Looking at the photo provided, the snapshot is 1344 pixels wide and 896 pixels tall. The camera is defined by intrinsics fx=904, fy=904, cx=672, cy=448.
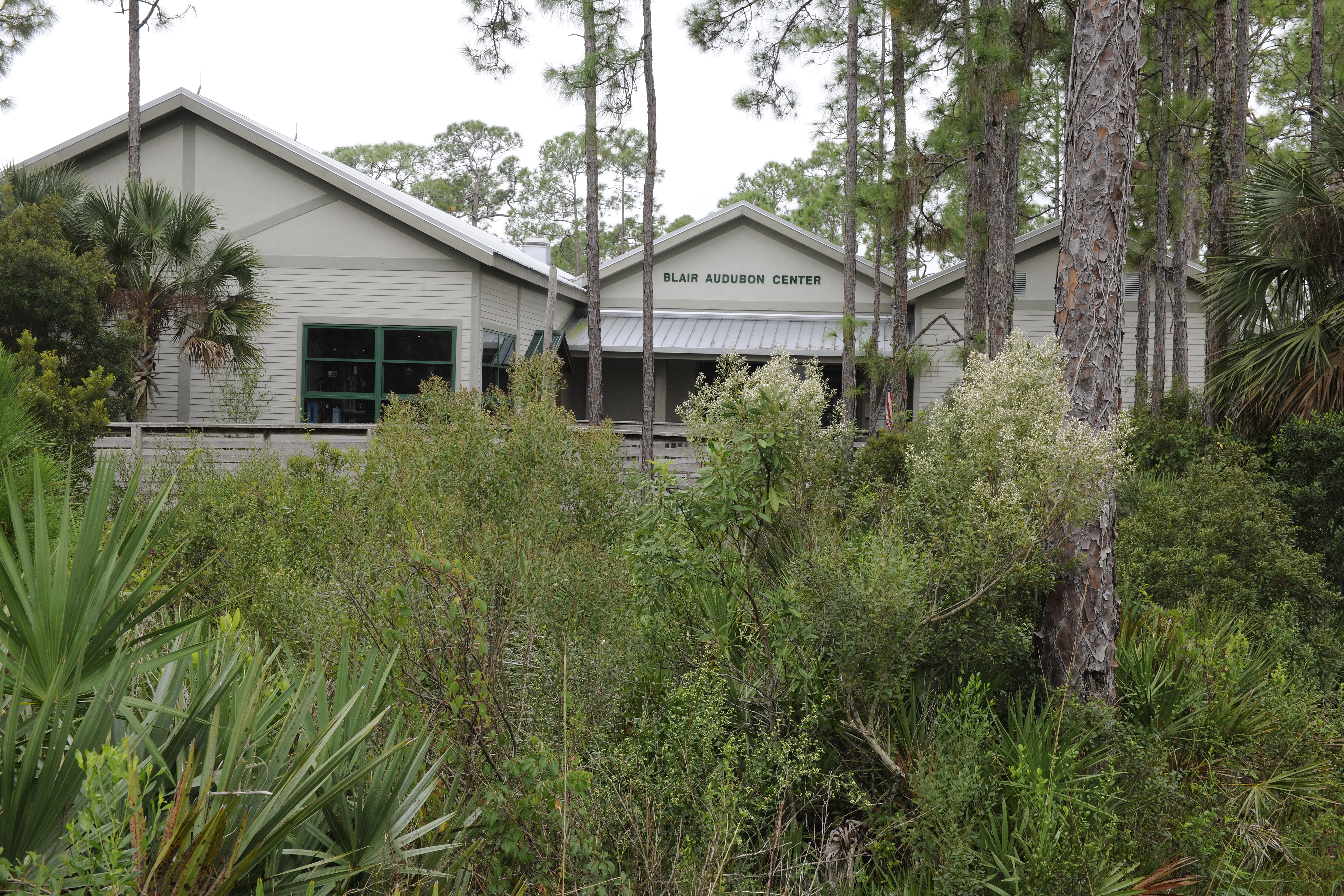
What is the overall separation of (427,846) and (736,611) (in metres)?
2.14

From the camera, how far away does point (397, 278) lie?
19.0 meters

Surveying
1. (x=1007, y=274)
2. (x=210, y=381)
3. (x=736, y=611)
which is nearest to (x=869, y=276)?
(x=1007, y=274)

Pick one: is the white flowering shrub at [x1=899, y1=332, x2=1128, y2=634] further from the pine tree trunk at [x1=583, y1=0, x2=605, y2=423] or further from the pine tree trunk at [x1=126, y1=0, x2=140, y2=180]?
the pine tree trunk at [x1=126, y1=0, x2=140, y2=180]

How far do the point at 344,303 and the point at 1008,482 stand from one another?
17.3 metres

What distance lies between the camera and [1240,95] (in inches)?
446

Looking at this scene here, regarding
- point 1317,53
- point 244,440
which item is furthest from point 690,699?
point 1317,53

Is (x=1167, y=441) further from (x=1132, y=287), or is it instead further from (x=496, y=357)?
(x=1132, y=287)

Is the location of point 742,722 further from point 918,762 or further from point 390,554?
point 390,554

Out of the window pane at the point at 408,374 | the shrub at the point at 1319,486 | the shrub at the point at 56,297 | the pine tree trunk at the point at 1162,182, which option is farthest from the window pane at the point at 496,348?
the shrub at the point at 1319,486

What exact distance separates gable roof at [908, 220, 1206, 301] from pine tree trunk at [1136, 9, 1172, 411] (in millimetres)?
3301

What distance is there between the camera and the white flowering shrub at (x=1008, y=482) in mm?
4375

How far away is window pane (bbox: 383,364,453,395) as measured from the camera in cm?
1920

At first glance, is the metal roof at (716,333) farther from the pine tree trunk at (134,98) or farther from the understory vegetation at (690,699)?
the understory vegetation at (690,699)

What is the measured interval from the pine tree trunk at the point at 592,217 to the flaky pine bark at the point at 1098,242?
11.1 m
